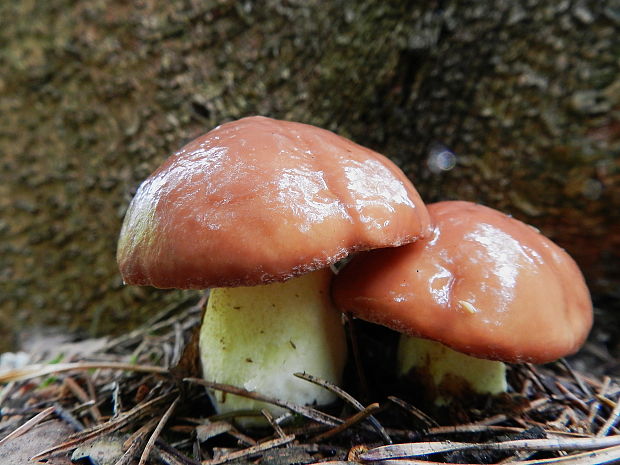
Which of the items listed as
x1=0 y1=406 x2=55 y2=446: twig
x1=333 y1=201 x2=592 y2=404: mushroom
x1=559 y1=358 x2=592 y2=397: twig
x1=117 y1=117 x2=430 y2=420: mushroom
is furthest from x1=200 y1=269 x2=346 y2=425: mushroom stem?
x1=559 y1=358 x2=592 y2=397: twig

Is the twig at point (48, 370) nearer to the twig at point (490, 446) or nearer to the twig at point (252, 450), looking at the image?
the twig at point (252, 450)

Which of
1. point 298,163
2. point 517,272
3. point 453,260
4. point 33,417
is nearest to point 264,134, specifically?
point 298,163

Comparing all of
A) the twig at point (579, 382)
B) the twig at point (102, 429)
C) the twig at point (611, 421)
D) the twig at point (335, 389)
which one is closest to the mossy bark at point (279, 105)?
the twig at point (579, 382)

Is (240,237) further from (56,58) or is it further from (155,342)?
(56,58)

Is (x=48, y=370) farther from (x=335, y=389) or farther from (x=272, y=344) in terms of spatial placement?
(x=335, y=389)

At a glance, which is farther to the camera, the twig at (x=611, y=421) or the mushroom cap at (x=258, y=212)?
the twig at (x=611, y=421)

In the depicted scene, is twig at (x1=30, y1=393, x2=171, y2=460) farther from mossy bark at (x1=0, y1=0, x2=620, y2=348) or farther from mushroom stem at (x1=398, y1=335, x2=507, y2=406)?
mossy bark at (x1=0, y1=0, x2=620, y2=348)

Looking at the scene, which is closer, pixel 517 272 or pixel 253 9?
pixel 517 272
